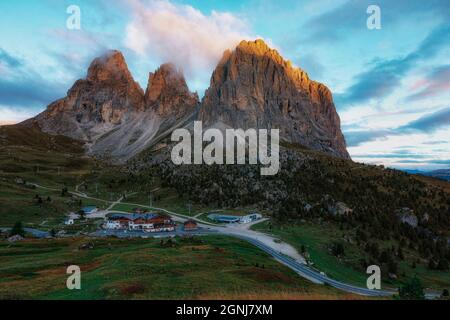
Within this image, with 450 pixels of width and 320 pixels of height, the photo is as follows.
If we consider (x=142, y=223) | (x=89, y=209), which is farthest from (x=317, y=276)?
(x=89, y=209)

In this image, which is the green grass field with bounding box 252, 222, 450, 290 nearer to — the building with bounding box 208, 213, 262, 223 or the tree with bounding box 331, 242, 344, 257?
the tree with bounding box 331, 242, 344, 257

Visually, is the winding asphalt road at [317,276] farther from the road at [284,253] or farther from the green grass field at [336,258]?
the green grass field at [336,258]

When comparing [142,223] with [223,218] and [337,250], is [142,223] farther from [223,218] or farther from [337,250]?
[337,250]

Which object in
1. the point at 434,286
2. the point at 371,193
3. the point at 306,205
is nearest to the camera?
the point at 434,286

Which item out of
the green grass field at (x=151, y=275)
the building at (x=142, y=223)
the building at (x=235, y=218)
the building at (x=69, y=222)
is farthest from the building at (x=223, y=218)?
the building at (x=69, y=222)
